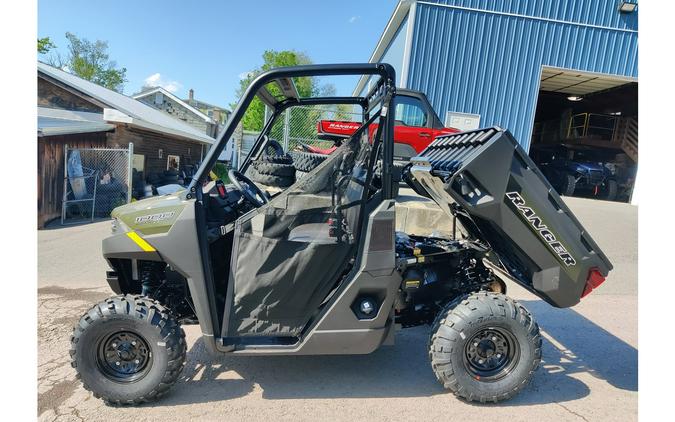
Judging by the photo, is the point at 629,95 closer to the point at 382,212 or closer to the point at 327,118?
the point at 327,118

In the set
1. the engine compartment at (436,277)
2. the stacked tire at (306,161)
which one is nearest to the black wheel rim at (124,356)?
the engine compartment at (436,277)

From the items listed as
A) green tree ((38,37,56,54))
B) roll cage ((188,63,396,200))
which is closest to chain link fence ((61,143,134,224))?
roll cage ((188,63,396,200))

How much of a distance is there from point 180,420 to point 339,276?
148cm

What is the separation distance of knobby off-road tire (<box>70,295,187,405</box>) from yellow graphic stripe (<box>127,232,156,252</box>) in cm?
42

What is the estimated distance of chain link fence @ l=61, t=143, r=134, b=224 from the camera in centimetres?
1027

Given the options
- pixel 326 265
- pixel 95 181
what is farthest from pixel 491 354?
pixel 95 181

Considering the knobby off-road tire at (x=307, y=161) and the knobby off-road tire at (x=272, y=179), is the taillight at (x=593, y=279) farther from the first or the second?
the knobby off-road tire at (x=307, y=161)

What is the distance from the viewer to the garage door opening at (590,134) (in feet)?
47.6

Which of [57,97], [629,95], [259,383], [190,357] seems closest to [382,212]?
[259,383]

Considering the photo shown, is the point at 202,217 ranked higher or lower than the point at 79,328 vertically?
higher

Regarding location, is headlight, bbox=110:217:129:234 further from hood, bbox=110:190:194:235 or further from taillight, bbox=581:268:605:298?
taillight, bbox=581:268:605:298

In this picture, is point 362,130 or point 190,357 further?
point 190,357

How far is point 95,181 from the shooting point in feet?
34.3

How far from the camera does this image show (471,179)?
2809 millimetres
